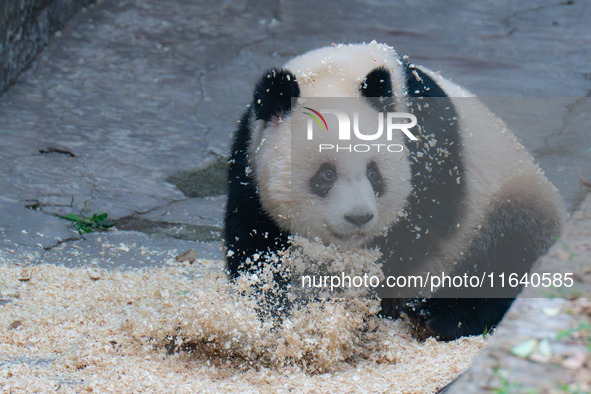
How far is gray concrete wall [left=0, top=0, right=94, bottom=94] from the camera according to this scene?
19.2 feet

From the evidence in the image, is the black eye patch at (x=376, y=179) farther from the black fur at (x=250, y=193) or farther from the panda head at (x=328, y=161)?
the black fur at (x=250, y=193)

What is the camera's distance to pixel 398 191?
2.89 metres

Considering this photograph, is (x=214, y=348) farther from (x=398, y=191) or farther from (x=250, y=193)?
(x=398, y=191)

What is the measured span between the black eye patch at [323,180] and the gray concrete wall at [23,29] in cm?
409

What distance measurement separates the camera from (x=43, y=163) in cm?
509

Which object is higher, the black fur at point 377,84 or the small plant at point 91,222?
the black fur at point 377,84

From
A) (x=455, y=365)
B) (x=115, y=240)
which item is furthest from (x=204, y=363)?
(x=115, y=240)

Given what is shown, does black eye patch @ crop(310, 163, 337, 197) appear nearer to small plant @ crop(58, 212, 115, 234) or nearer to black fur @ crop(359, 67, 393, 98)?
black fur @ crop(359, 67, 393, 98)

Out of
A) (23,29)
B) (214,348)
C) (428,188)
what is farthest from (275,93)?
(23,29)

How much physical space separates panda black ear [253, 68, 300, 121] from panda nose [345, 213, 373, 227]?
0.54m

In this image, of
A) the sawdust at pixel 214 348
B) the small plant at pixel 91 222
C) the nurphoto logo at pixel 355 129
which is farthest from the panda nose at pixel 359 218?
the small plant at pixel 91 222

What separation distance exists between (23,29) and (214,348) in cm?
464

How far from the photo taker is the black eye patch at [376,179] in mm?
2789

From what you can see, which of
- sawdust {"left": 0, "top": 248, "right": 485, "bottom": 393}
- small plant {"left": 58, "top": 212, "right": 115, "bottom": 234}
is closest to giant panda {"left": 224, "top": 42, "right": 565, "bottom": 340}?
sawdust {"left": 0, "top": 248, "right": 485, "bottom": 393}
